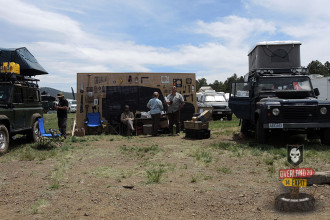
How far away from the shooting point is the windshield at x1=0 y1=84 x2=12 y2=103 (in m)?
8.94

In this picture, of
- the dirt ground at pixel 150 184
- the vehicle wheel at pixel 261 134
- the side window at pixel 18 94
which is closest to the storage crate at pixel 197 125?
the dirt ground at pixel 150 184

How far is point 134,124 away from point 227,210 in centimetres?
944

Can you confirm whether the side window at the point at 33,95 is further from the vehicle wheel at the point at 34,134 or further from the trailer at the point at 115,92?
the trailer at the point at 115,92

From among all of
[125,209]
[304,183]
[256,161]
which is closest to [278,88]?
[256,161]

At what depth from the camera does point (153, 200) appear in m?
4.54

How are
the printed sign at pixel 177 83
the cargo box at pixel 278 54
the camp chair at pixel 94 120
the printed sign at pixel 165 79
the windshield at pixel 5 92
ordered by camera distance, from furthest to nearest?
the printed sign at pixel 177 83 → the printed sign at pixel 165 79 → the camp chair at pixel 94 120 → the cargo box at pixel 278 54 → the windshield at pixel 5 92

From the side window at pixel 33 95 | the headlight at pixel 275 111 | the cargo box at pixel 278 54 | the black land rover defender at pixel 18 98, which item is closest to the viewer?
the headlight at pixel 275 111

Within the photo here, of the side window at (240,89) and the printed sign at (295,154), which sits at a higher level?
the side window at (240,89)

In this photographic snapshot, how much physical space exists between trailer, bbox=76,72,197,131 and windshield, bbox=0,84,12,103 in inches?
172

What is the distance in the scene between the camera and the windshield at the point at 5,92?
352 inches

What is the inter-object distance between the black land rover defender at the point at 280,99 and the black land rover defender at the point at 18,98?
244 inches

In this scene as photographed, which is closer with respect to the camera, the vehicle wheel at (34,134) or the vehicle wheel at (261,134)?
the vehicle wheel at (261,134)

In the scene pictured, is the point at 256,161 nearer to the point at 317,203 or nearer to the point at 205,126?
the point at 317,203

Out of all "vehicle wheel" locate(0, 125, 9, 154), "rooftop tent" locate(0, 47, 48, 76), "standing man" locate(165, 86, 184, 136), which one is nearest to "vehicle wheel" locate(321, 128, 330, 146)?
"standing man" locate(165, 86, 184, 136)
